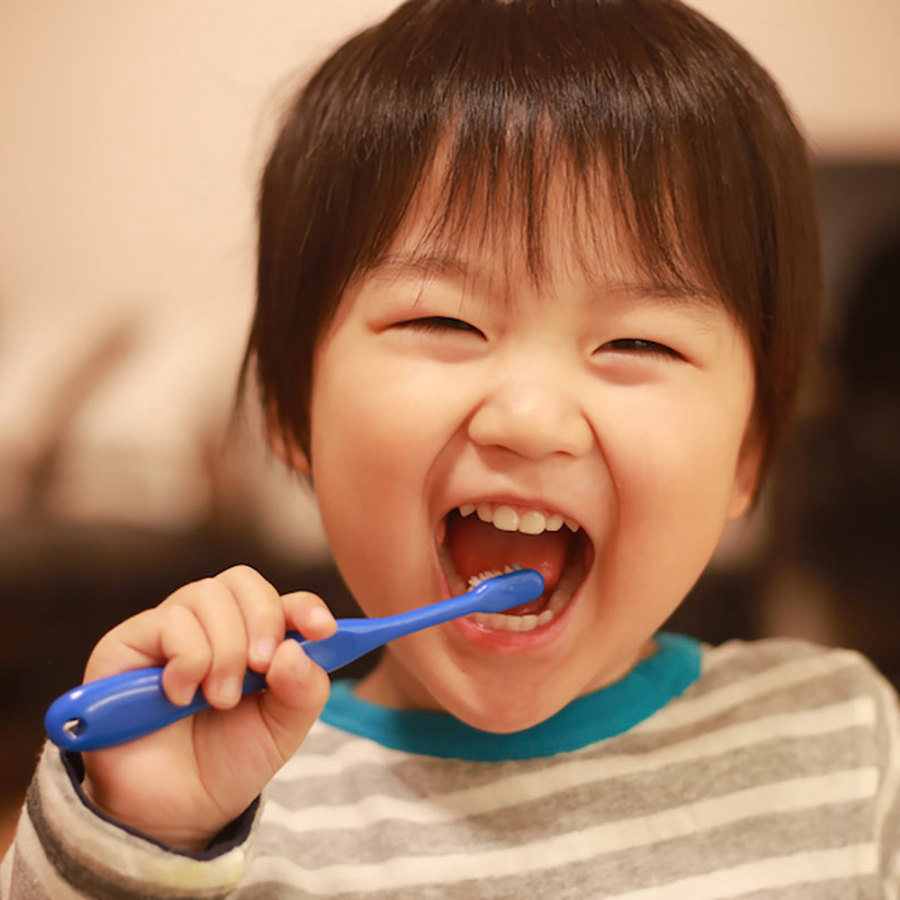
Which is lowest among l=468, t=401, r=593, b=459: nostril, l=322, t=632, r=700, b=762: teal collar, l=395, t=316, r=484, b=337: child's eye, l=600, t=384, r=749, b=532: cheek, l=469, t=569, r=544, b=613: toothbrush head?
l=322, t=632, r=700, b=762: teal collar

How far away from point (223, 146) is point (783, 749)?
30.4 inches

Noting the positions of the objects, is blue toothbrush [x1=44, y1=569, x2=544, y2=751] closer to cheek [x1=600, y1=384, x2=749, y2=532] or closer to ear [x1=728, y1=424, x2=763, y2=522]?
cheek [x1=600, y1=384, x2=749, y2=532]

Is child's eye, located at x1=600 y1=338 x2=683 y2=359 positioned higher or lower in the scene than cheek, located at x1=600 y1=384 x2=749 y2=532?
higher

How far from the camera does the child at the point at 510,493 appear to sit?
482mm

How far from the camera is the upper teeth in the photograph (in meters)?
0.55

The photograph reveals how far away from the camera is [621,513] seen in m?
0.56

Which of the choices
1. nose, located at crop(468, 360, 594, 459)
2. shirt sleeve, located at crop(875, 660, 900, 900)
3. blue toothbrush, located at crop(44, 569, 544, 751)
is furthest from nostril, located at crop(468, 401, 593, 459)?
shirt sleeve, located at crop(875, 660, 900, 900)

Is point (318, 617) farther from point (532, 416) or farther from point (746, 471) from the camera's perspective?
point (746, 471)

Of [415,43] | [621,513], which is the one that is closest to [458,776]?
[621,513]

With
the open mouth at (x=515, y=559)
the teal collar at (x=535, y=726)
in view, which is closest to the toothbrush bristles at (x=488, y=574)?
the open mouth at (x=515, y=559)

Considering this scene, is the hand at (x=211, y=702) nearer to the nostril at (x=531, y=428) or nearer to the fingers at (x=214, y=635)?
the fingers at (x=214, y=635)

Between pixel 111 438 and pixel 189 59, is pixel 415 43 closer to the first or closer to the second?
pixel 189 59

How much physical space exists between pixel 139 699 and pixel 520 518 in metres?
0.23

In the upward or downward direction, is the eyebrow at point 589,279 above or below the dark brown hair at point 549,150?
below
